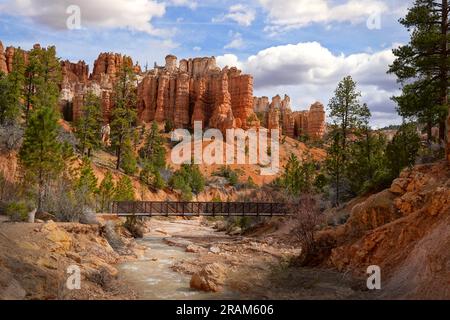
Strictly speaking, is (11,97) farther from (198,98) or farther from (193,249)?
(198,98)

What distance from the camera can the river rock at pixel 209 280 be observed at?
16.1 m

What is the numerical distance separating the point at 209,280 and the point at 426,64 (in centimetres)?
1692

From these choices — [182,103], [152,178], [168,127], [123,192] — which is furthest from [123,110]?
[182,103]

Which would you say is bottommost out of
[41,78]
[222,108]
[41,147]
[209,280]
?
[209,280]

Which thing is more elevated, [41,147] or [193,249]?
[41,147]

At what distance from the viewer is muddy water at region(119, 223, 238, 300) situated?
1531 cm

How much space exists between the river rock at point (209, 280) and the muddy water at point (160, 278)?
302 millimetres

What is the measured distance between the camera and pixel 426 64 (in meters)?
24.0

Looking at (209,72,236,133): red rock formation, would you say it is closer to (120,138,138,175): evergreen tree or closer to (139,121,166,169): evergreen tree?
(139,121,166,169): evergreen tree

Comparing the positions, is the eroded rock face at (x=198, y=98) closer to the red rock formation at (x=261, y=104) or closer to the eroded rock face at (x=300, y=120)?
the eroded rock face at (x=300, y=120)

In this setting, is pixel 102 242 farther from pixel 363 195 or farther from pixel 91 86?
pixel 91 86

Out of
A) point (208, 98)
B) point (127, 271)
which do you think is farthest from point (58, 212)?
point (208, 98)
